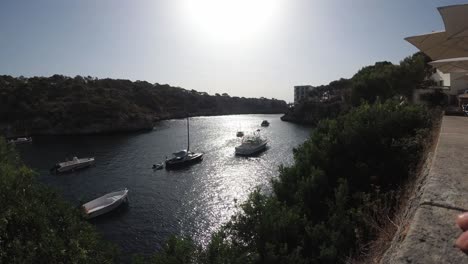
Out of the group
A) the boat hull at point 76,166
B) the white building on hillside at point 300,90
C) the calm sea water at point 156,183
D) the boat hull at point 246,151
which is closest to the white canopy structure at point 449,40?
the calm sea water at point 156,183

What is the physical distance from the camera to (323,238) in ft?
23.6

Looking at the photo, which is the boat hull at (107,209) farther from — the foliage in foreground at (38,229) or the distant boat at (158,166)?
the distant boat at (158,166)

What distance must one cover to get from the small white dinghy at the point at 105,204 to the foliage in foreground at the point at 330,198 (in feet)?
51.7

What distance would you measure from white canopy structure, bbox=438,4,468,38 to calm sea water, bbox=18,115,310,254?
50.9 ft

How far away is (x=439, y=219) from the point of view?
309cm

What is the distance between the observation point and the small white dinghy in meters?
22.7

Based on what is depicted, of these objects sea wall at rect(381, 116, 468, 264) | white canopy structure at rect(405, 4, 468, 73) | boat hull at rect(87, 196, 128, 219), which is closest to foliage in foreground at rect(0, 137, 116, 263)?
sea wall at rect(381, 116, 468, 264)

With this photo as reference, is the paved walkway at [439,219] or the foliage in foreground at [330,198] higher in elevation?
the paved walkway at [439,219]

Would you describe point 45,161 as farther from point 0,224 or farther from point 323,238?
point 323,238

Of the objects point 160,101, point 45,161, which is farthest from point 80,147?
point 160,101

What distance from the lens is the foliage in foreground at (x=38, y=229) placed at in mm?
8156

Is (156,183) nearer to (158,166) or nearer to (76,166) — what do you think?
(158,166)

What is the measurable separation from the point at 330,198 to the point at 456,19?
21.6 ft

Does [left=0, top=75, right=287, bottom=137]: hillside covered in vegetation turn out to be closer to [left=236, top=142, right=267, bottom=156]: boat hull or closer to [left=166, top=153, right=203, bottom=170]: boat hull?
[left=236, top=142, right=267, bottom=156]: boat hull
